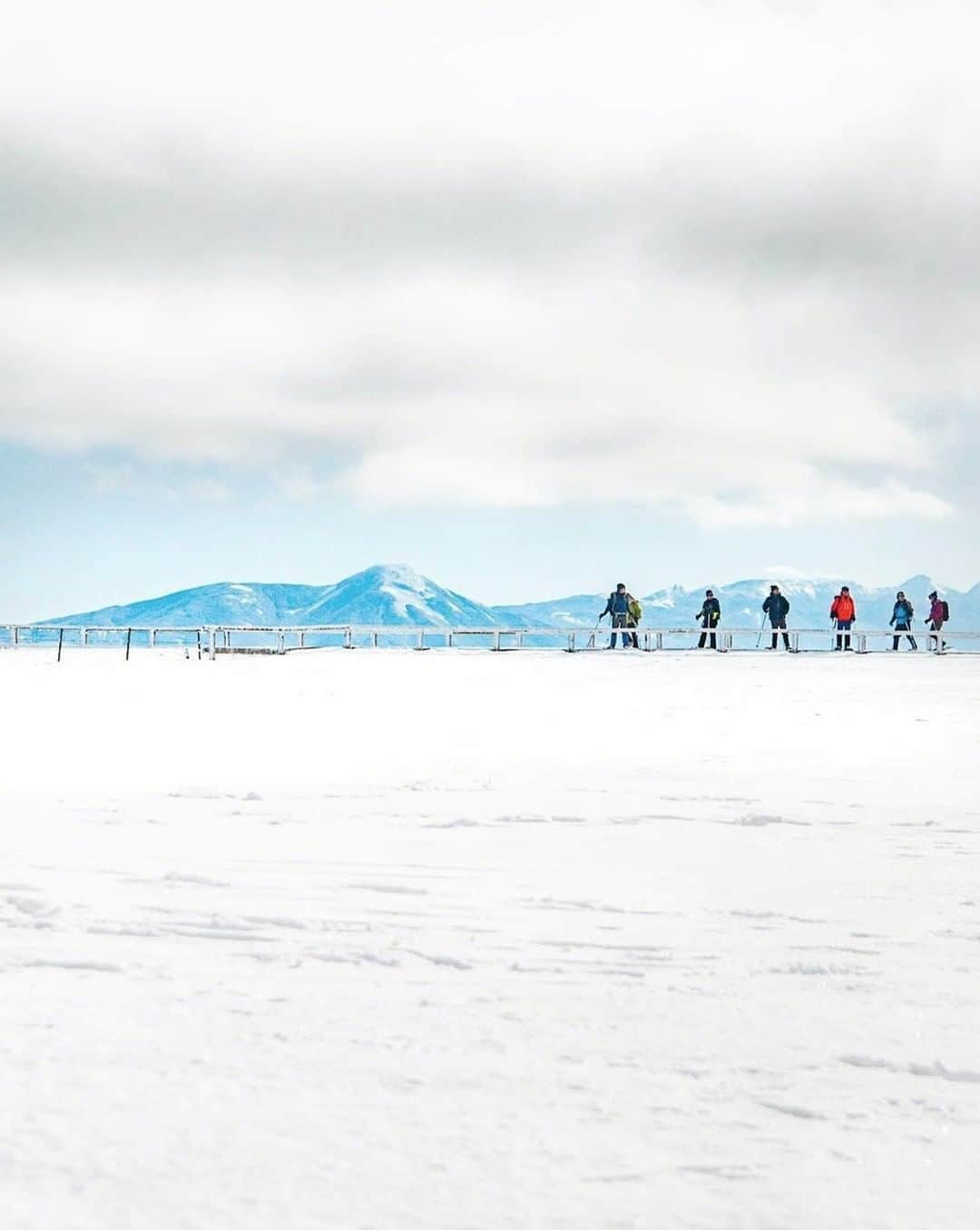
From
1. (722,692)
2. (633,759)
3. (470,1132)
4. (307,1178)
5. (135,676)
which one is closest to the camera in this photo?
(307,1178)

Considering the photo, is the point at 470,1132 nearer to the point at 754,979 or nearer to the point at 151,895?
the point at 754,979

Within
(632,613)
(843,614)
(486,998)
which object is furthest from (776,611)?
(486,998)

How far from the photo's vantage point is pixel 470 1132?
10.6 feet

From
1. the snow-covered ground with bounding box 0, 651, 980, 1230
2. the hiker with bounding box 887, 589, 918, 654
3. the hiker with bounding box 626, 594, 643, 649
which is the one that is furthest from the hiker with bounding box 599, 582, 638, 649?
the snow-covered ground with bounding box 0, 651, 980, 1230

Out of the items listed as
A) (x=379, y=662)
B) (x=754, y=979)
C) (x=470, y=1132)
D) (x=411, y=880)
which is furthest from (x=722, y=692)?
(x=470, y=1132)

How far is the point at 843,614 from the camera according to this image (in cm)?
4256

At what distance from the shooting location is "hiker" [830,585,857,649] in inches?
1634

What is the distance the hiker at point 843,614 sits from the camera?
4151 cm

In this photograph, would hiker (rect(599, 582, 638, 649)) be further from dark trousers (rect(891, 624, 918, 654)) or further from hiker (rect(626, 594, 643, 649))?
dark trousers (rect(891, 624, 918, 654))

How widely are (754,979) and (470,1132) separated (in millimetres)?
1715

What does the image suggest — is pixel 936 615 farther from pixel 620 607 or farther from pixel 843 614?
pixel 620 607

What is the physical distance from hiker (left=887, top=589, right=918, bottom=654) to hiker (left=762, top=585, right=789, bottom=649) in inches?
132

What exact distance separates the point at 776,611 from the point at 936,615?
557 cm

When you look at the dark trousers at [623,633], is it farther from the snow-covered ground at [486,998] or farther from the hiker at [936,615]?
the snow-covered ground at [486,998]
